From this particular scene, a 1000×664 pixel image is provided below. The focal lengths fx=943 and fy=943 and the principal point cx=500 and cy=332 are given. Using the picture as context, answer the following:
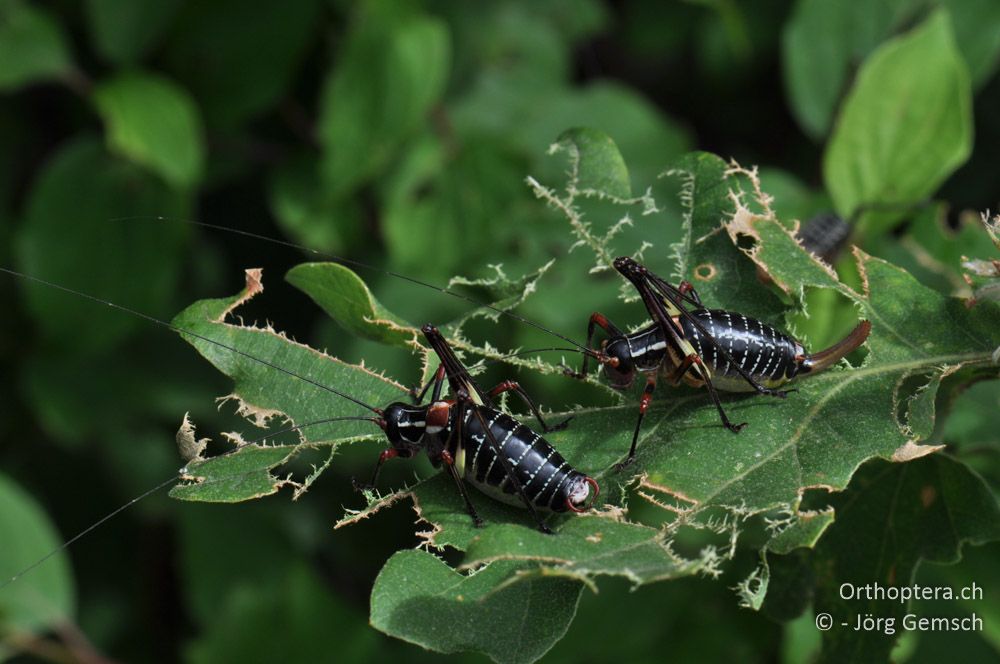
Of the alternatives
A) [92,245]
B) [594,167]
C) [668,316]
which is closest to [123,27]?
[92,245]

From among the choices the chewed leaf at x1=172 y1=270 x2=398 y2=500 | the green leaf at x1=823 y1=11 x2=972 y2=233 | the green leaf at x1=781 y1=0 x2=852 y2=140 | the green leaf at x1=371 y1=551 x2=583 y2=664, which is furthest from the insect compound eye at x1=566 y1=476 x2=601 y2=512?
the green leaf at x1=781 y1=0 x2=852 y2=140

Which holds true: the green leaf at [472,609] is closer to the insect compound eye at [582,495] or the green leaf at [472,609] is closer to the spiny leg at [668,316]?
the insect compound eye at [582,495]

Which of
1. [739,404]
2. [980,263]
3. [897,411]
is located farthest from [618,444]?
[980,263]

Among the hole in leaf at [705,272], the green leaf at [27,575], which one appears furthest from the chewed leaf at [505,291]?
the green leaf at [27,575]

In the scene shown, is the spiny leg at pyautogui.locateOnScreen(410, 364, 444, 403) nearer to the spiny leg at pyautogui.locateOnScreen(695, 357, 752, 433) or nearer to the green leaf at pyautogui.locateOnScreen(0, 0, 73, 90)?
the spiny leg at pyautogui.locateOnScreen(695, 357, 752, 433)

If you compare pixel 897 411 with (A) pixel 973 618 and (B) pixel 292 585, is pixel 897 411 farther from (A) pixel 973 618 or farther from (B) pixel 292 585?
(B) pixel 292 585
